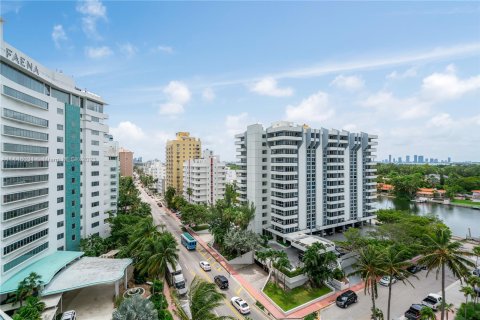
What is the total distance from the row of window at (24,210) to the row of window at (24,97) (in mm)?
14015

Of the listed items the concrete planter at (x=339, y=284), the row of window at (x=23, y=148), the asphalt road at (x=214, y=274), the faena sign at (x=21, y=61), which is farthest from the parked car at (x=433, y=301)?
the faena sign at (x=21, y=61)

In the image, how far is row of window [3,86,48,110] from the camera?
3148 cm

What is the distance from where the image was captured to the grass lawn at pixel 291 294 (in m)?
34.0

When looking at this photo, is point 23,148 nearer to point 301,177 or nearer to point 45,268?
point 45,268

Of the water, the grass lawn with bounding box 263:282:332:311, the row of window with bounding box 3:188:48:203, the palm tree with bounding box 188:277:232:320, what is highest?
the row of window with bounding box 3:188:48:203

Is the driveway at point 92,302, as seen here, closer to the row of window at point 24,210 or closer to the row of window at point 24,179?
the row of window at point 24,210

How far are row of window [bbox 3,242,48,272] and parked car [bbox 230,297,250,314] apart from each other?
27.3 meters

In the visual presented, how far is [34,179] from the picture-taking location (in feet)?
120

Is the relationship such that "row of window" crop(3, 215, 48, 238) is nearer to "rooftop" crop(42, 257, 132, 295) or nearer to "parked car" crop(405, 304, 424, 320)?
"rooftop" crop(42, 257, 132, 295)

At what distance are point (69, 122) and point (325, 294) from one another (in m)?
47.9

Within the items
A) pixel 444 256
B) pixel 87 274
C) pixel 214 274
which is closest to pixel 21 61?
pixel 87 274

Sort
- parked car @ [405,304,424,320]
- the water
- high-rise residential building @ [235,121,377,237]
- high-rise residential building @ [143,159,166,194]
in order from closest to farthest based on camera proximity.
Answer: parked car @ [405,304,424,320] → high-rise residential building @ [235,121,377,237] → the water → high-rise residential building @ [143,159,166,194]

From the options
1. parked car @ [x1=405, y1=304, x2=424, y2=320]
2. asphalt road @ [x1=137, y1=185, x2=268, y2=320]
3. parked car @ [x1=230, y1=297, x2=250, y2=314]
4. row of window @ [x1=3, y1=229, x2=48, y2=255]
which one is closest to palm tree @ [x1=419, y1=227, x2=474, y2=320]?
parked car @ [x1=405, y1=304, x2=424, y2=320]

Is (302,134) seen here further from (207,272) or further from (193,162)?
(193,162)
